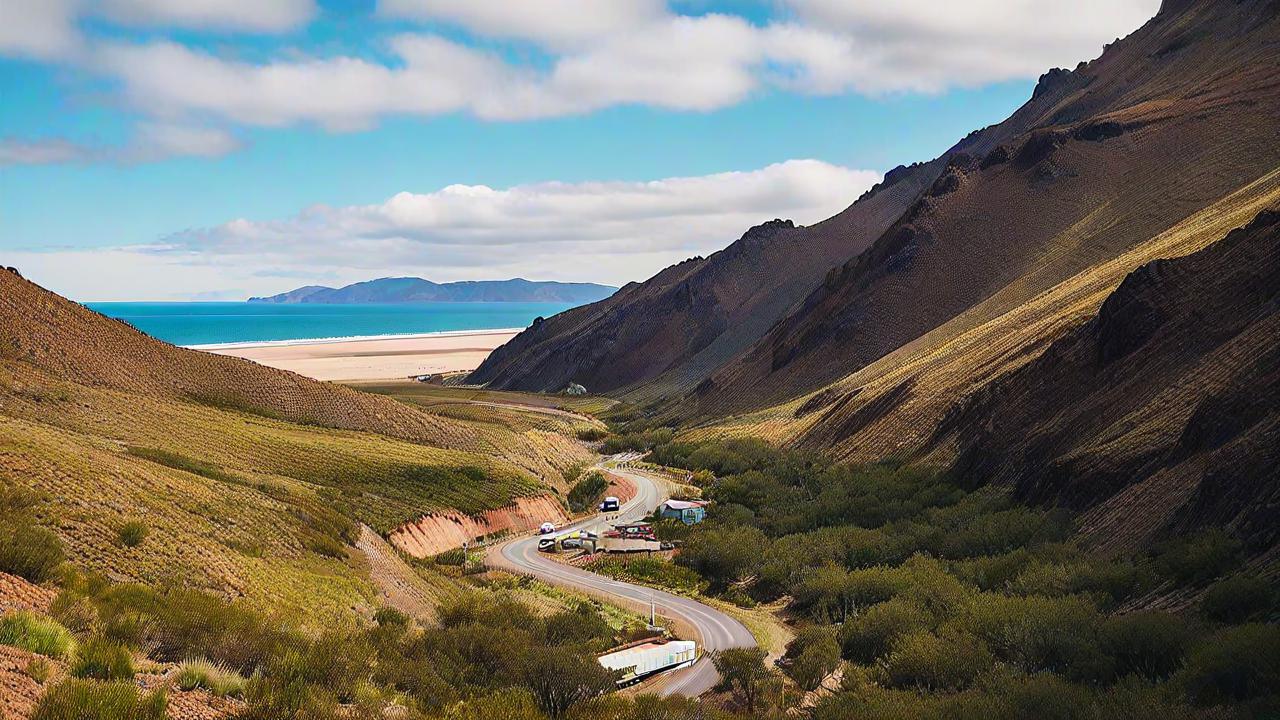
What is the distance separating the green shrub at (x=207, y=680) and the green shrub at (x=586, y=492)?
4627 centimetres

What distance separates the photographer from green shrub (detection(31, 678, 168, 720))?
504 inches

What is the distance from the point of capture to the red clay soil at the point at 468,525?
4484 centimetres

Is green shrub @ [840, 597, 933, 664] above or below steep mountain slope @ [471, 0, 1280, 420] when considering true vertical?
below

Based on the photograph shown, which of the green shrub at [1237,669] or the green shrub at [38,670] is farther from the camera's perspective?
the green shrub at [1237,669]

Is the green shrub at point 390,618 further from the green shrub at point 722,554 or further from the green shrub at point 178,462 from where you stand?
the green shrub at point 722,554

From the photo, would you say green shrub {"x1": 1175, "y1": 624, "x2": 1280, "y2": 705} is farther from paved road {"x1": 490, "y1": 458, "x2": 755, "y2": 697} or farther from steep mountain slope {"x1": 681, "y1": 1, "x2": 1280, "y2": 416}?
steep mountain slope {"x1": 681, "y1": 1, "x2": 1280, "y2": 416}

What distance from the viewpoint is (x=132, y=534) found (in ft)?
80.0

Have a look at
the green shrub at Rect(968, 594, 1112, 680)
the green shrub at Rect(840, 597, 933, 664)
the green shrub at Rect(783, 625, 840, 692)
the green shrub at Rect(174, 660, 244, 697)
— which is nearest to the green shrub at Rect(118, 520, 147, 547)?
the green shrub at Rect(174, 660, 244, 697)

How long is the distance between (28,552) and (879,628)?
22.1m

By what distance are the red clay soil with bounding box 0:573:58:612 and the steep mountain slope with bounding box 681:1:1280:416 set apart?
73047 mm

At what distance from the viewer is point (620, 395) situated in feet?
452

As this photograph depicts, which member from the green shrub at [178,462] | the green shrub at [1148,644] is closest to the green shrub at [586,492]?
the green shrub at [178,462]

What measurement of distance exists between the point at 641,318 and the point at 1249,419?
125 metres

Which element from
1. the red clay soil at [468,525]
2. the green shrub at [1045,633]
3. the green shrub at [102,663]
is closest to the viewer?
the green shrub at [102,663]
